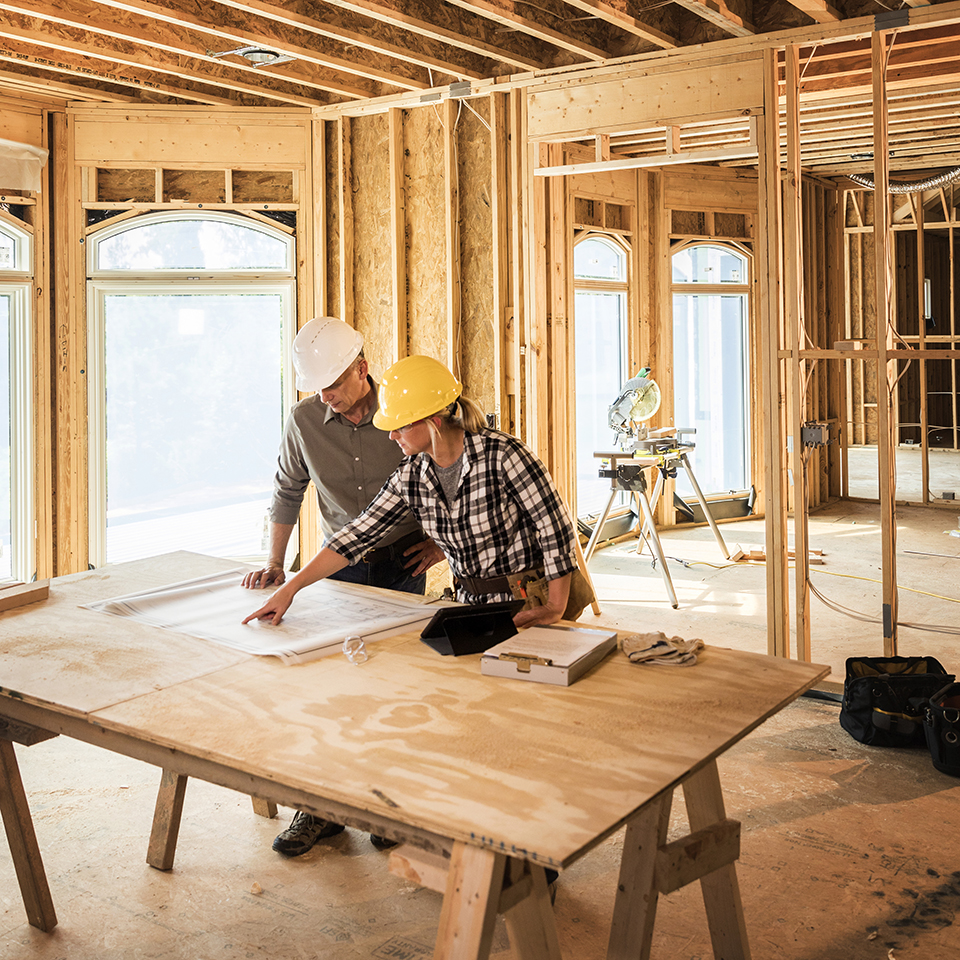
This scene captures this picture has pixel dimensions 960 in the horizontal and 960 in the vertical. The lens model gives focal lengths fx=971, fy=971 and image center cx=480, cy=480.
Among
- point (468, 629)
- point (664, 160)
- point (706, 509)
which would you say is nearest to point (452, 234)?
point (664, 160)

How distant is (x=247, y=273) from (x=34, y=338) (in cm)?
136

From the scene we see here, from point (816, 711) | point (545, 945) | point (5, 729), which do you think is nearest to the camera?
point (545, 945)

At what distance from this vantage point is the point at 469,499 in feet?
9.59

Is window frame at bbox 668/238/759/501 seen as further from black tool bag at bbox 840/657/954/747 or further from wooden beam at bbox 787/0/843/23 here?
black tool bag at bbox 840/657/954/747

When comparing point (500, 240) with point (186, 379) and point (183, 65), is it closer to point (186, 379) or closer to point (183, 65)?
point (183, 65)

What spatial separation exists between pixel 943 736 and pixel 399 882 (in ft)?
7.24

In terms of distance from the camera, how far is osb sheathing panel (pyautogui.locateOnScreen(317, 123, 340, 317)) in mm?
6328

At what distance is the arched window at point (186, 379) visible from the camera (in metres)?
6.17

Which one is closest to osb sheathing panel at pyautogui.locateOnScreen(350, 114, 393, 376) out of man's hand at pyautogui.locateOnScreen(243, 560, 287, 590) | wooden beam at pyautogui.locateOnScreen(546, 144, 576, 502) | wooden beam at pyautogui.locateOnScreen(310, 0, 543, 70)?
wooden beam at pyautogui.locateOnScreen(310, 0, 543, 70)

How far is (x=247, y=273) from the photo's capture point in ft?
20.8

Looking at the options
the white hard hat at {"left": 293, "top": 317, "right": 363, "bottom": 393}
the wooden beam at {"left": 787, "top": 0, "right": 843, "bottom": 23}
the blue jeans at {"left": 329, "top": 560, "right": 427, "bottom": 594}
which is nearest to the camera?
the white hard hat at {"left": 293, "top": 317, "right": 363, "bottom": 393}

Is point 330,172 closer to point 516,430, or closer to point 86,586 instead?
point 516,430

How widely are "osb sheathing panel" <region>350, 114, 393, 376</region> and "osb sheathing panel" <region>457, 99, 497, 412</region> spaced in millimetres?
528

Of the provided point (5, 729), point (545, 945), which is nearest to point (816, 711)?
point (545, 945)
